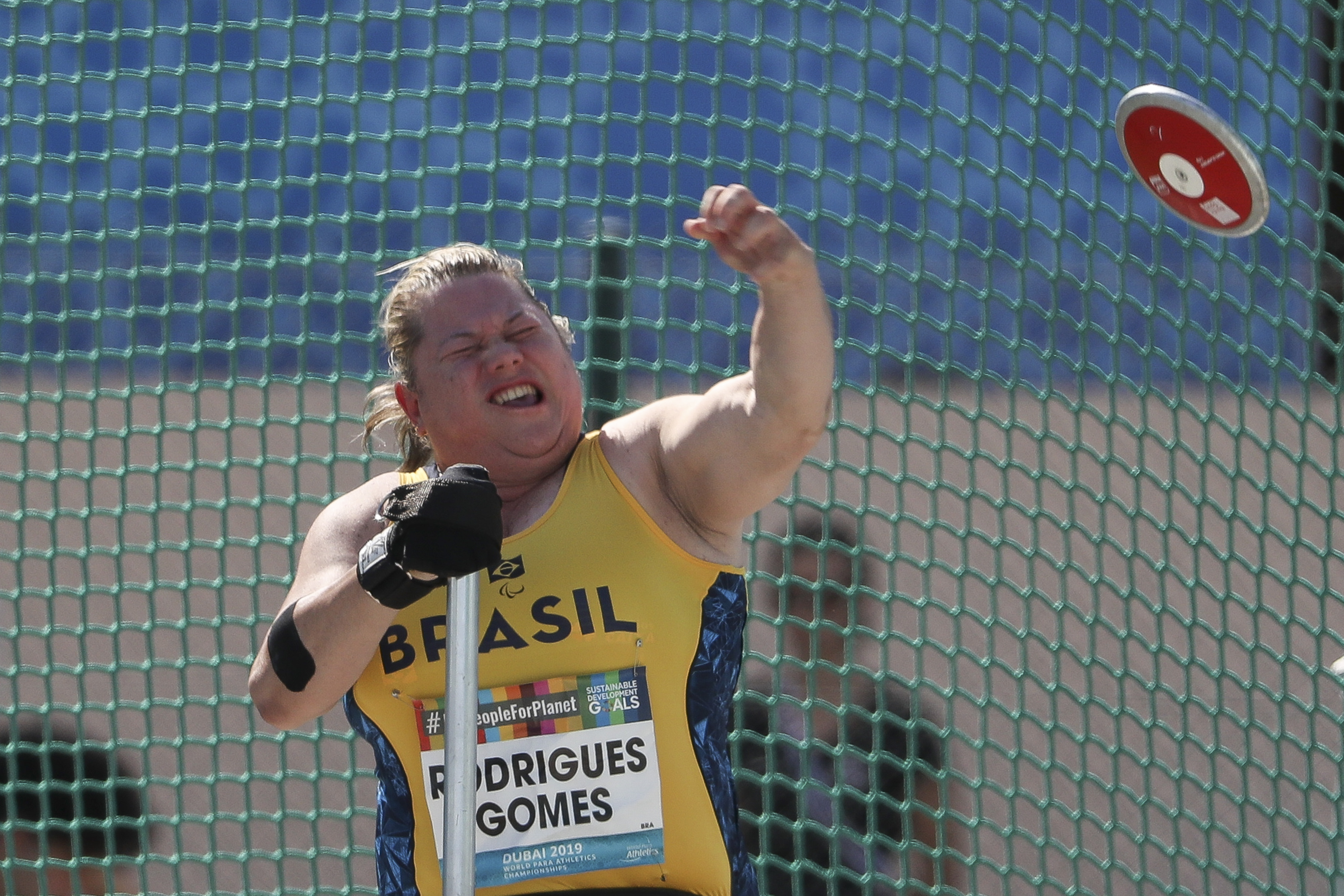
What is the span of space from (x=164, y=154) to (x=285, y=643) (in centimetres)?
217

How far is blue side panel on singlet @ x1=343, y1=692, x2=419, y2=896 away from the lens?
2016 millimetres

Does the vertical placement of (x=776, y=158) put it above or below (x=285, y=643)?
above

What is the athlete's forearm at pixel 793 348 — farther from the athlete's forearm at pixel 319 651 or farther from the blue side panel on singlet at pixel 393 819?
the blue side panel on singlet at pixel 393 819

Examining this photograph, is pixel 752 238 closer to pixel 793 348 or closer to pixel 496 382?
pixel 793 348

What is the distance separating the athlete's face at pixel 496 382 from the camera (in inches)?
79.7

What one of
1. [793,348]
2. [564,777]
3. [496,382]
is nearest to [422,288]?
[496,382]

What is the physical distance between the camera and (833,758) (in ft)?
12.1

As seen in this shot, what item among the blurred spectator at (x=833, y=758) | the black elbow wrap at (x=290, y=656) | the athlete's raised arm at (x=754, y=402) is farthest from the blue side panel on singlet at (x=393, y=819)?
the blurred spectator at (x=833, y=758)

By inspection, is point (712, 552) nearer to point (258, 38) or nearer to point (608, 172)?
point (258, 38)

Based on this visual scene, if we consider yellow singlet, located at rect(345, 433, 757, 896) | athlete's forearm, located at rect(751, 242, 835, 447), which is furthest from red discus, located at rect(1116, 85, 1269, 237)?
yellow singlet, located at rect(345, 433, 757, 896)

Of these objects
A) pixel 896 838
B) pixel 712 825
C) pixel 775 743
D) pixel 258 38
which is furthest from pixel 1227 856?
pixel 258 38

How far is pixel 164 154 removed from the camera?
364 centimetres

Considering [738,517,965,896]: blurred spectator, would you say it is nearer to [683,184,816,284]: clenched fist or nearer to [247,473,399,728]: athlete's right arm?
[247,473,399,728]: athlete's right arm

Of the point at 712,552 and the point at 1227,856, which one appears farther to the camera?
the point at 1227,856
